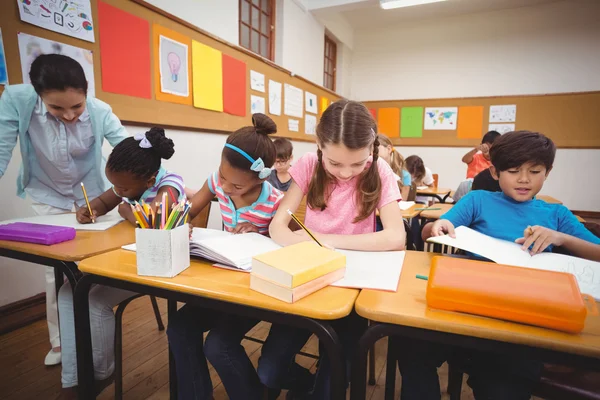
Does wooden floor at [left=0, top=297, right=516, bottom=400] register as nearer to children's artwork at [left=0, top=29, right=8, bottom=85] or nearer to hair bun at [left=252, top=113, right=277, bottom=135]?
hair bun at [left=252, top=113, right=277, bottom=135]

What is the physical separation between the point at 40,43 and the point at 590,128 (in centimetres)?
696

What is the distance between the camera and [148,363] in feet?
5.20

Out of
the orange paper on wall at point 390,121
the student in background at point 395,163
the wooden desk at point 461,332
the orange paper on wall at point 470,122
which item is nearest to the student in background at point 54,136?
the wooden desk at point 461,332

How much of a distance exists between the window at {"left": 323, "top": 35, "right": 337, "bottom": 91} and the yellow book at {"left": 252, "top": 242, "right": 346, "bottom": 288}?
5562 mm

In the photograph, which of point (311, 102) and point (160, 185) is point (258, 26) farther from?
point (160, 185)

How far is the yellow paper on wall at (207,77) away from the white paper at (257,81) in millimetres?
499

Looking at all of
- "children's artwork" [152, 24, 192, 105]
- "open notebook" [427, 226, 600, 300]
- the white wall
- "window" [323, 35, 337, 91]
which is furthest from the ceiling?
"open notebook" [427, 226, 600, 300]

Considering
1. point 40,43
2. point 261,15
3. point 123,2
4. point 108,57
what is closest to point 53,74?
point 40,43

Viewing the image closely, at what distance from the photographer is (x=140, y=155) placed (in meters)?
1.31

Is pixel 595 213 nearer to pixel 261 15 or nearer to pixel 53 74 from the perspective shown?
pixel 261 15

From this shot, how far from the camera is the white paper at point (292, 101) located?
165 inches

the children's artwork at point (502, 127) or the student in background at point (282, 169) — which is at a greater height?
the children's artwork at point (502, 127)

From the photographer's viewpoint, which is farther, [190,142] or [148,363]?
[190,142]

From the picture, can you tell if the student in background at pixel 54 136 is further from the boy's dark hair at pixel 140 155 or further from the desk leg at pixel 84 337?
the desk leg at pixel 84 337
